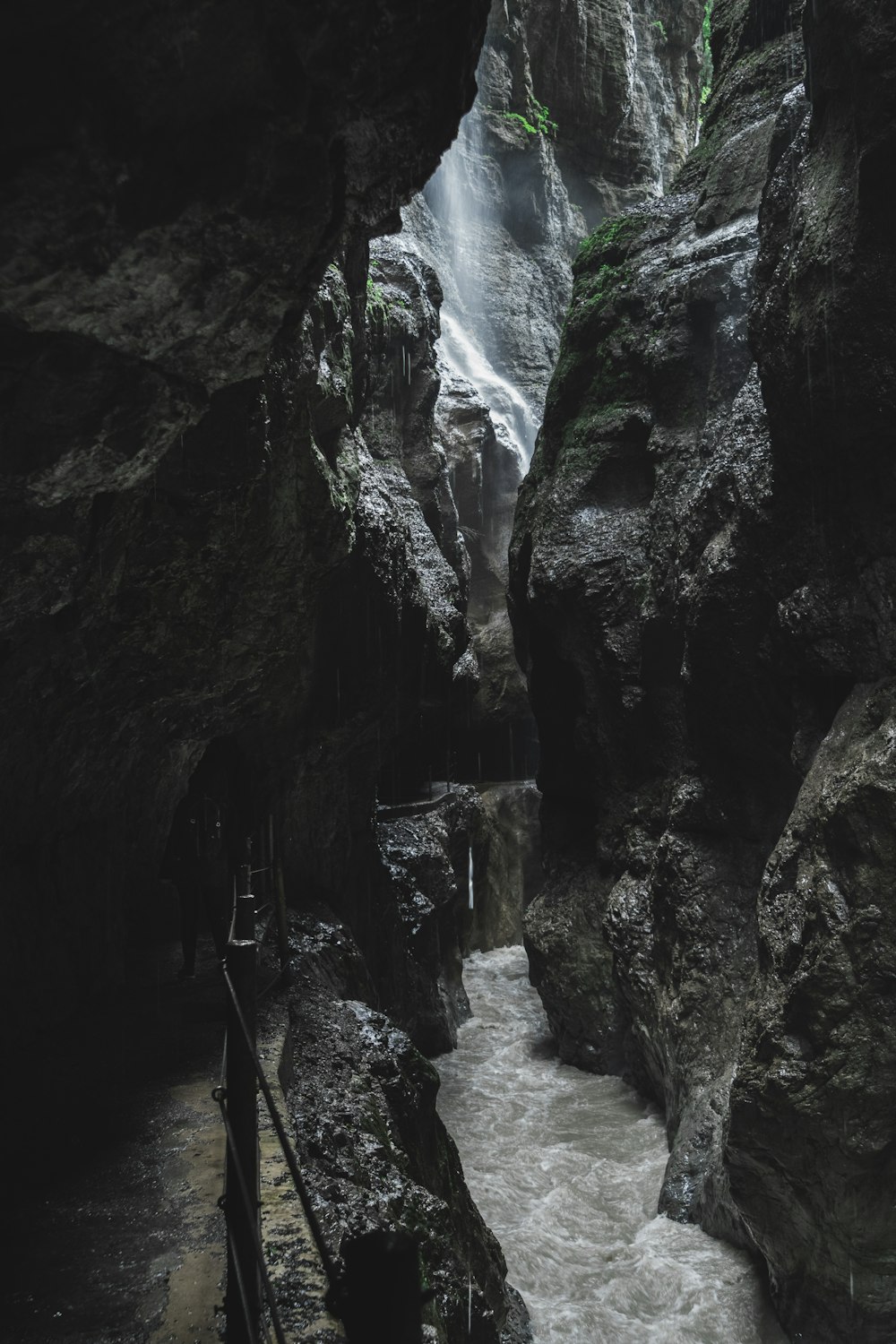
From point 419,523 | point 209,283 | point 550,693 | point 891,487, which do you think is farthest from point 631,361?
point 209,283

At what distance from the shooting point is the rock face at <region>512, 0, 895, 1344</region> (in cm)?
637

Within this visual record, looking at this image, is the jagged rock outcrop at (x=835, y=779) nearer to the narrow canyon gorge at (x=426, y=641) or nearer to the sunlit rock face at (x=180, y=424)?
the narrow canyon gorge at (x=426, y=641)

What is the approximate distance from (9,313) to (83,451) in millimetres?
673

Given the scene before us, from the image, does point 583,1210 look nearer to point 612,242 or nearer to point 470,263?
point 612,242

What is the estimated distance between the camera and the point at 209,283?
320 centimetres

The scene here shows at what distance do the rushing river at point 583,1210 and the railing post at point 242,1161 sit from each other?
5427 millimetres

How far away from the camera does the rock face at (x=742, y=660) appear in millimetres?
6367

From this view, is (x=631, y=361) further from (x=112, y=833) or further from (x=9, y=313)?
(x=9, y=313)

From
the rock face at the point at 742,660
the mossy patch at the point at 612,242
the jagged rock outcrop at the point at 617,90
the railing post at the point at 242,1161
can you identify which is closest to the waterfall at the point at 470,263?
the jagged rock outcrop at the point at 617,90

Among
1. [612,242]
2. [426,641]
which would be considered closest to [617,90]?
[612,242]

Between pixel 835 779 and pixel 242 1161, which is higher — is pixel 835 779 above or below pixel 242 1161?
above

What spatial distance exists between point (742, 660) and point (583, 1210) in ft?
17.6

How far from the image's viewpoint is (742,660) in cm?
926

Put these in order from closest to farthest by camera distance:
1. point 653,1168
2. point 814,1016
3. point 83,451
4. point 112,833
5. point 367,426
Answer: point 83,451 → point 814,1016 → point 112,833 → point 653,1168 → point 367,426
